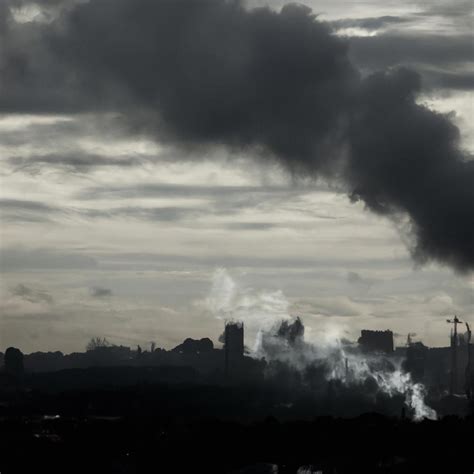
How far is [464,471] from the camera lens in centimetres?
19050

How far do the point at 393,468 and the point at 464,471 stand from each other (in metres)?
12.6

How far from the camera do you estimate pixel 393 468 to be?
199 m
